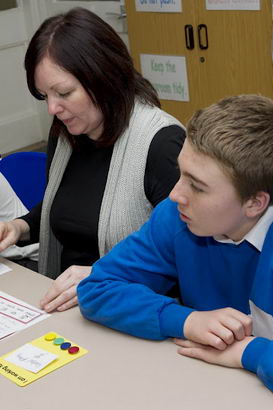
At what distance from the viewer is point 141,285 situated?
1506 millimetres

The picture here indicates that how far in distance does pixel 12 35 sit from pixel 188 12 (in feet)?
6.29

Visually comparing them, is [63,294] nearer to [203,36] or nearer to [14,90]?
[203,36]

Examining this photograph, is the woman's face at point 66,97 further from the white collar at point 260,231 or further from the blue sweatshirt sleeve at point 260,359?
the blue sweatshirt sleeve at point 260,359

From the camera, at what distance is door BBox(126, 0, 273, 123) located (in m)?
3.62

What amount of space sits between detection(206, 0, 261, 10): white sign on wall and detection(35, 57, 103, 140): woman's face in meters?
1.92

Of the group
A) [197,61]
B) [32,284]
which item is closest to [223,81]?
[197,61]

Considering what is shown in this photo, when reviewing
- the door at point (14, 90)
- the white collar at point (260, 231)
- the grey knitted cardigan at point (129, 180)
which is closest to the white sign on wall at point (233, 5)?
the grey knitted cardigan at point (129, 180)

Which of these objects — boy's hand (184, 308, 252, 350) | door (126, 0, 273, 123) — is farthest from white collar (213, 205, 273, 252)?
door (126, 0, 273, 123)

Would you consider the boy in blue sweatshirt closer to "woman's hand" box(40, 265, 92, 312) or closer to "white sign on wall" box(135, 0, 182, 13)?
"woman's hand" box(40, 265, 92, 312)

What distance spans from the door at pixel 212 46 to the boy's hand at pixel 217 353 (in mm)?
2545

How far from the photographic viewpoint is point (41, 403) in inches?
50.2

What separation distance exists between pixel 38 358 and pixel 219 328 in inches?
15.6

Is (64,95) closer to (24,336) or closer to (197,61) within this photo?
(24,336)

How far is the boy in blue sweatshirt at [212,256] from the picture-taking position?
130 cm
